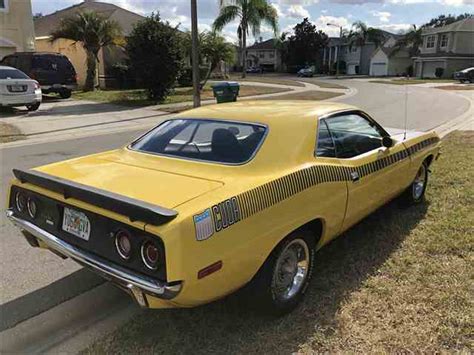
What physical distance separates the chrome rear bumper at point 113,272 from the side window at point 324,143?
164 cm

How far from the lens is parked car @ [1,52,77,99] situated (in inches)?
747

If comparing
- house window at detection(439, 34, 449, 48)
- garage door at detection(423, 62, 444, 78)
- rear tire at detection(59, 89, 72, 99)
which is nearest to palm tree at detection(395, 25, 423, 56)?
house window at detection(439, 34, 449, 48)

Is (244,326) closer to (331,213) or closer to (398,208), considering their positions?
(331,213)

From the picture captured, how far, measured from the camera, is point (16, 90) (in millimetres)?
14852

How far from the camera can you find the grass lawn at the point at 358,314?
9.17 ft

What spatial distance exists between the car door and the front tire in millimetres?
595

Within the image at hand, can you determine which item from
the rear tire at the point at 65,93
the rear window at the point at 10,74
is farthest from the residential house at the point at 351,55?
the rear window at the point at 10,74

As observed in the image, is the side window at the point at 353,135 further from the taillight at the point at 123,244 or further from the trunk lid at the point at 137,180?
the taillight at the point at 123,244

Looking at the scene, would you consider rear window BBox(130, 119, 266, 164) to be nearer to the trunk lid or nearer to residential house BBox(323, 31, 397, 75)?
the trunk lid

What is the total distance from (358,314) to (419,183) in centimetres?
267

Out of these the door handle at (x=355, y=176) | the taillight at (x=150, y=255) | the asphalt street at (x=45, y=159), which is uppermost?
the door handle at (x=355, y=176)

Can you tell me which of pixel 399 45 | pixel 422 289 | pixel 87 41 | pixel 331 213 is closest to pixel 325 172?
pixel 331 213

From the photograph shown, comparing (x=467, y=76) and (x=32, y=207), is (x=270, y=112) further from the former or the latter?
(x=467, y=76)

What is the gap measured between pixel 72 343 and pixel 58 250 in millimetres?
612
